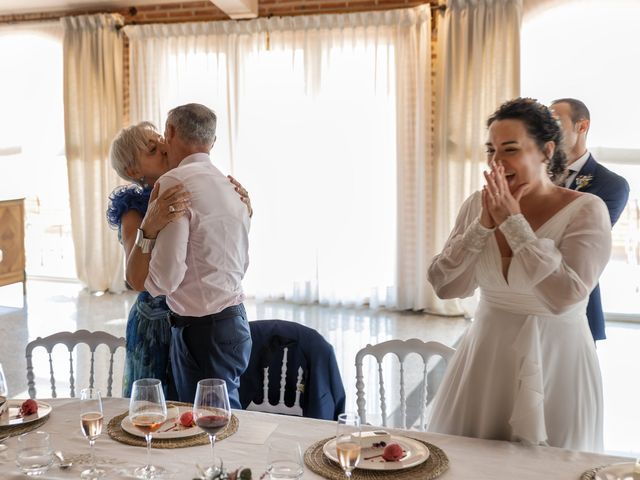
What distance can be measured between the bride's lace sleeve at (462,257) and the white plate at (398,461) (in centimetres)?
56

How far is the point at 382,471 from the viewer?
5.50 feet

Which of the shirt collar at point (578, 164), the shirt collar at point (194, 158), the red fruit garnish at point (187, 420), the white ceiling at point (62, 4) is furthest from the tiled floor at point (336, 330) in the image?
the white ceiling at point (62, 4)

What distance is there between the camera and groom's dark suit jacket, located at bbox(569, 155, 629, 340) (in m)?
3.16

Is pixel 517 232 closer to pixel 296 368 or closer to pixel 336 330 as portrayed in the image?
pixel 296 368

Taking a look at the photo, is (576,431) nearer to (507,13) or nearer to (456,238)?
(456,238)

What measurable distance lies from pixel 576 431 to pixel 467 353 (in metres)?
0.38

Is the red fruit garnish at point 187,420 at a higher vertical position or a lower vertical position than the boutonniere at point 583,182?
lower

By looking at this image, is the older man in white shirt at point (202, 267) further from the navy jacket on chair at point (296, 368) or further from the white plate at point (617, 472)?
the white plate at point (617, 472)

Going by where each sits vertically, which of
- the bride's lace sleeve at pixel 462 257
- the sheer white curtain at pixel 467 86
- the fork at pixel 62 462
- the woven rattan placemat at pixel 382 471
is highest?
the sheer white curtain at pixel 467 86

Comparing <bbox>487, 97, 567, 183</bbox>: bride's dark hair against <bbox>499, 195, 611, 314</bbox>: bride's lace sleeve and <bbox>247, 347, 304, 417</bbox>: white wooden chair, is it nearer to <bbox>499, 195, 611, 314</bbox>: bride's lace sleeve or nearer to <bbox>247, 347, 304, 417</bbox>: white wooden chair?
<bbox>499, 195, 611, 314</bbox>: bride's lace sleeve

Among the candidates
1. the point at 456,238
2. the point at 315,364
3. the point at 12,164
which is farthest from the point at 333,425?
the point at 12,164

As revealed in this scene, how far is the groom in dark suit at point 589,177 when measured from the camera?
3.17 meters

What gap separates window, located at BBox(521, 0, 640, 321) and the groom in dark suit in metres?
3.88

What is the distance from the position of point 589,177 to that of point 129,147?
1948 millimetres
